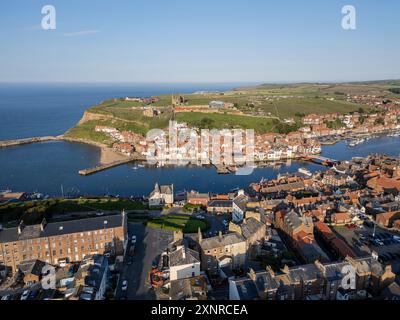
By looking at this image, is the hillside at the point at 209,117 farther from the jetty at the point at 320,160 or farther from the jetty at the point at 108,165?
the jetty at the point at 320,160

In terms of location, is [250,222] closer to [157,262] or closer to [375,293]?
[157,262]

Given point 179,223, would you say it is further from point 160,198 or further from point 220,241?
point 220,241

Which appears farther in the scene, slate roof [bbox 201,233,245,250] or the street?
slate roof [bbox 201,233,245,250]

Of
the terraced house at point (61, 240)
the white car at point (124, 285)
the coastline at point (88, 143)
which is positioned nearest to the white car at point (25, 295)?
the terraced house at point (61, 240)

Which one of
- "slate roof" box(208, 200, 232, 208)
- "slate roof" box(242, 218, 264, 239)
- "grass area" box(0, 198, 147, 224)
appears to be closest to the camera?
"slate roof" box(242, 218, 264, 239)

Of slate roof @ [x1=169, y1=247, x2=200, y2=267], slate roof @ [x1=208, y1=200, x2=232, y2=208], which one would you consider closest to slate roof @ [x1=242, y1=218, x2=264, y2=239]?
slate roof @ [x1=169, y1=247, x2=200, y2=267]

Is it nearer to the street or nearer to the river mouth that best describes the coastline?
the river mouth
